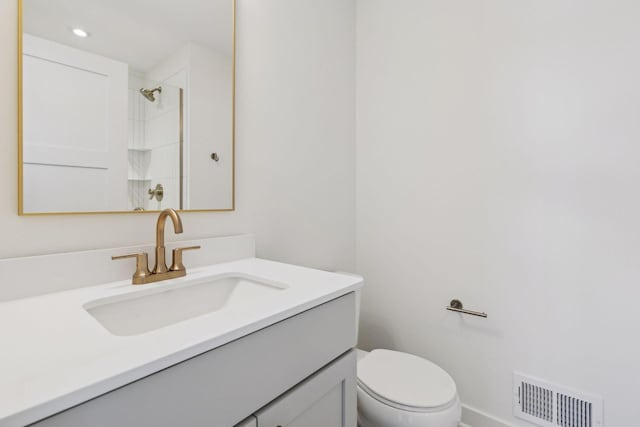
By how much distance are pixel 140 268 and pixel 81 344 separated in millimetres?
392

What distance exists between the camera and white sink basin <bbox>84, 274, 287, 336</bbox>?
759 millimetres

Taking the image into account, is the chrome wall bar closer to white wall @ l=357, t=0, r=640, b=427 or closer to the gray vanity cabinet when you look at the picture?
white wall @ l=357, t=0, r=640, b=427

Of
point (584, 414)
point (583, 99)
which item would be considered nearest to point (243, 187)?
point (583, 99)

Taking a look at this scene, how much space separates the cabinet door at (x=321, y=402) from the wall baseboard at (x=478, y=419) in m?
0.89

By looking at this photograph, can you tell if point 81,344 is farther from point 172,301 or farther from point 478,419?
point 478,419

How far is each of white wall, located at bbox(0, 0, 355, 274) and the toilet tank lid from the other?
1.77ft

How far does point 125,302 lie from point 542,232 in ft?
4.92

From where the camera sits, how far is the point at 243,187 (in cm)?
126

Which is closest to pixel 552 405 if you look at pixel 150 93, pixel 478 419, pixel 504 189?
pixel 478 419

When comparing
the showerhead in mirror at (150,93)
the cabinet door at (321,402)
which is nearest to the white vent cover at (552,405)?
the cabinet door at (321,402)

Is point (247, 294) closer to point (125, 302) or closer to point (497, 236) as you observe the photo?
point (125, 302)

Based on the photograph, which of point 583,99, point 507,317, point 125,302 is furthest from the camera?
point 507,317

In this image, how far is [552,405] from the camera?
1.27 metres

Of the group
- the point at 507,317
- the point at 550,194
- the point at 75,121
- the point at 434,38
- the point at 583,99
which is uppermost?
the point at 434,38
